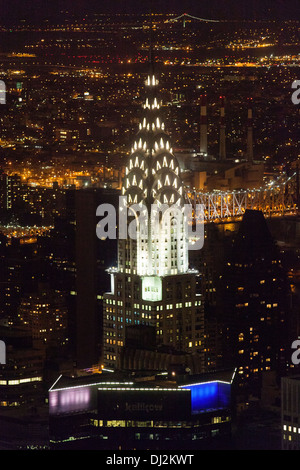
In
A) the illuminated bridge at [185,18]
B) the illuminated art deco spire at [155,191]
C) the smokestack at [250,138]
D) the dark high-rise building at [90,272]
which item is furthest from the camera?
the smokestack at [250,138]

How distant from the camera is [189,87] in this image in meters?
65.8

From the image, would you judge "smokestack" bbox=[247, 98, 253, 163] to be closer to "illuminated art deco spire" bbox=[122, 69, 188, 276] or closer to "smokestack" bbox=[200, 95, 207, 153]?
"smokestack" bbox=[200, 95, 207, 153]

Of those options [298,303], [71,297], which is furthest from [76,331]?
[298,303]

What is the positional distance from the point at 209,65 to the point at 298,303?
7.47m

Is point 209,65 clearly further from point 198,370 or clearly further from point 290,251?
point 198,370

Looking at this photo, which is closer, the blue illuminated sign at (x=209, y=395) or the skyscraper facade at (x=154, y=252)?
the blue illuminated sign at (x=209, y=395)

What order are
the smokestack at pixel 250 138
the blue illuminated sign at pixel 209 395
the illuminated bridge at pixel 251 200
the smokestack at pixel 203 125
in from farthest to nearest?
the smokestack at pixel 250 138 → the smokestack at pixel 203 125 → the illuminated bridge at pixel 251 200 → the blue illuminated sign at pixel 209 395

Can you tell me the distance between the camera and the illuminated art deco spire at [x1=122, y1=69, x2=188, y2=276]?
5269 centimetres

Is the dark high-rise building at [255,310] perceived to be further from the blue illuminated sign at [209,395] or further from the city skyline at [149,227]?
the blue illuminated sign at [209,395]

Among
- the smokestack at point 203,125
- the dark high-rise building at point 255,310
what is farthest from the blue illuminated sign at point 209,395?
the smokestack at point 203,125

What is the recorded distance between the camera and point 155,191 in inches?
2079

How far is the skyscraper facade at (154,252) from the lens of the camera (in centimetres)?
5278

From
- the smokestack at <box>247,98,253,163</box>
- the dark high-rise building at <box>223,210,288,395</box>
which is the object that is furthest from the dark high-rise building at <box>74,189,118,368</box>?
the smokestack at <box>247,98,253,163</box>

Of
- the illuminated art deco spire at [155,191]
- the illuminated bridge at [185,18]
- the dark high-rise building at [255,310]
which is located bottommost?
the dark high-rise building at [255,310]
